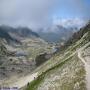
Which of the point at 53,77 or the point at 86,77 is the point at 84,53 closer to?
the point at 53,77

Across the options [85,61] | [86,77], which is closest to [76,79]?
[86,77]

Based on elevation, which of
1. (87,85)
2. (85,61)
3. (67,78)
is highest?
(85,61)

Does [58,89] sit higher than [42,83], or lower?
lower

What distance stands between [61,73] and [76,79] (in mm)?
21020

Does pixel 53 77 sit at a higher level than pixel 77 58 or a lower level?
lower

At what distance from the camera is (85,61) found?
500 feet

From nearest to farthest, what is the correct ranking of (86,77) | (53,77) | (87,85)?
(87,85)
(86,77)
(53,77)

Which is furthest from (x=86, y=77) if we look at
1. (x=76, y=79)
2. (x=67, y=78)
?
(x=67, y=78)

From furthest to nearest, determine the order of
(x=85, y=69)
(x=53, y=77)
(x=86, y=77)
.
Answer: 1. (x=53, y=77)
2. (x=85, y=69)
3. (x=86, y=77)

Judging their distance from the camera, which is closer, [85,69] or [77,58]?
[85,69]

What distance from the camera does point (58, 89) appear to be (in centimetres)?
12788

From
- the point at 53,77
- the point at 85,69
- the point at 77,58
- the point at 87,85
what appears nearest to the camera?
the point at 87,85

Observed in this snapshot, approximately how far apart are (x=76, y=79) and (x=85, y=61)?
2650 cm

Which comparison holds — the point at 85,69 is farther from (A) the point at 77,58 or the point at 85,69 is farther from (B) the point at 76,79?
(A) the point at 77,58
